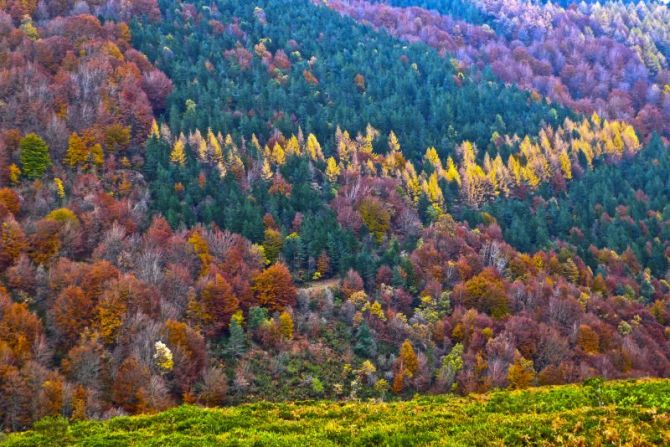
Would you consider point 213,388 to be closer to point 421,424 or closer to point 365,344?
point 365,344

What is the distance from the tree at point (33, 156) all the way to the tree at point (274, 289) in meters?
42.9

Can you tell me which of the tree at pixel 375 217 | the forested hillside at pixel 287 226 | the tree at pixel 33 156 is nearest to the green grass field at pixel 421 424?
the forested hillside at pixel 287 226

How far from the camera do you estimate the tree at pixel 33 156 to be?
8956 cm

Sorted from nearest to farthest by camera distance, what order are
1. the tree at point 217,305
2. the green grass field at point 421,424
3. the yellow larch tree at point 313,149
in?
the green grass field at point 421,424
the tree at point 217,305
the yellow larch tree at point 313,149

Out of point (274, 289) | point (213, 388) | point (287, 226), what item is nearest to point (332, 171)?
point (287, 226)

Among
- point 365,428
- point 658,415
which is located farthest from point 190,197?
point 658,415

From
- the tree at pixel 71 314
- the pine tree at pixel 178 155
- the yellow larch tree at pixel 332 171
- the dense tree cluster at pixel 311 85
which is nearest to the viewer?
the tree at pixel 71 314

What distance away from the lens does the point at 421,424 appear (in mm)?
28281

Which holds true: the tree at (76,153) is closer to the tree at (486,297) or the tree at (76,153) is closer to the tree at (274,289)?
the tree at (274,289)

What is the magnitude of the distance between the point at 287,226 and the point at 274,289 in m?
24.0

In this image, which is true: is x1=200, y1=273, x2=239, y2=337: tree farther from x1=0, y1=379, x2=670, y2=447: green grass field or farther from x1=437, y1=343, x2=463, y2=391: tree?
x1=0, y1=379, x2=670, y2=447: green grass field

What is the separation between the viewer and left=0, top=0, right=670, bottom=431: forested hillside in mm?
62938

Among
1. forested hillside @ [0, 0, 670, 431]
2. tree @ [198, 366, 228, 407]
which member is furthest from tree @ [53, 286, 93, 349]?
tree @ [198, 366, 228, 407]

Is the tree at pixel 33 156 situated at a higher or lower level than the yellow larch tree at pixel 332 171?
lower
